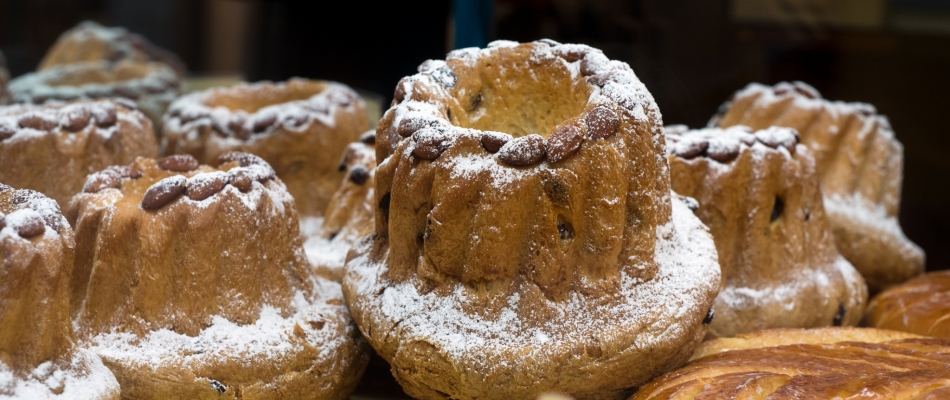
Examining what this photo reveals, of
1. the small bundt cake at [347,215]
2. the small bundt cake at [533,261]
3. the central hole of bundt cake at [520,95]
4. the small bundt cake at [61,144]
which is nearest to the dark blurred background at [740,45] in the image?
the small bundt cake at [347,215]

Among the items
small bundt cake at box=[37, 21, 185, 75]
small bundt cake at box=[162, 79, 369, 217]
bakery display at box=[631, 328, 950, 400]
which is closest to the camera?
bakery display at box=[631, 328, 950, 400]

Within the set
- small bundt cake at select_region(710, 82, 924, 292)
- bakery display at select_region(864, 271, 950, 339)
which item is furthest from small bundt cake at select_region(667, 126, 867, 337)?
small bundt cake at select_region(710, 82, 924, 292)

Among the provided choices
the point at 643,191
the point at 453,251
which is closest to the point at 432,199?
the point at 453,251

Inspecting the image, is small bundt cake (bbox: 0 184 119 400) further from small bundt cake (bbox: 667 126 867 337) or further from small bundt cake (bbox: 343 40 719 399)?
small bundt cake (bbox: 667 126 867 337)

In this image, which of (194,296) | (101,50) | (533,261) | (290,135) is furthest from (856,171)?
(101,50)

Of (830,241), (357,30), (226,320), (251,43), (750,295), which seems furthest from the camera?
(251,43)

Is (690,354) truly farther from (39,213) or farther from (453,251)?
(39,213)
